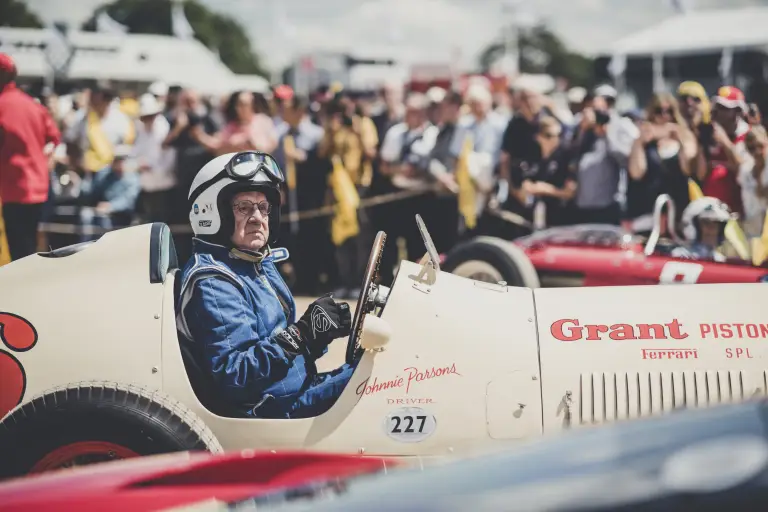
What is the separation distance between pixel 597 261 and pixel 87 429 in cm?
502

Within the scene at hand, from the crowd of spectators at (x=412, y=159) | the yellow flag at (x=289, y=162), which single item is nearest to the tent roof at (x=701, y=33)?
the crowd of spectators at (x=412, y=159)

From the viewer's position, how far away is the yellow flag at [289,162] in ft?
37.9

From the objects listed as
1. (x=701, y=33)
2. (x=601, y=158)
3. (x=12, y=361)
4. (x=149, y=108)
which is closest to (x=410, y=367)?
(x=12, y=361)

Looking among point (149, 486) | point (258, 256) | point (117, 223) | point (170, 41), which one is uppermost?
point (170, 41)

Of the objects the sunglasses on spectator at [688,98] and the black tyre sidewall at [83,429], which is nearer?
the black tyre sidewall at [83,429]

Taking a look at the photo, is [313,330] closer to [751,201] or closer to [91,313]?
[91,313]

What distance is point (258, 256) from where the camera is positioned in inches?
173

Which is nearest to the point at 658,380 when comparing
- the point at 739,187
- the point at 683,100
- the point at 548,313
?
the point at 548,313

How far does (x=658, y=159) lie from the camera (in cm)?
946

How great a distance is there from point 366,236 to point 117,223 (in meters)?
3.12

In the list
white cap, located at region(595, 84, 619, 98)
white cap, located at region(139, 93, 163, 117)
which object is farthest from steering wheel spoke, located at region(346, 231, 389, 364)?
white cap, located at region(139, 93, 163, 117)

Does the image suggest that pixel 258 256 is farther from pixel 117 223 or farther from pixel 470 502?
pixel 117 223

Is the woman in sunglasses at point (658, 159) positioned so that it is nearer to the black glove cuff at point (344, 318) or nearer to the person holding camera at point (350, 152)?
the person holding camera at point (350, 152)

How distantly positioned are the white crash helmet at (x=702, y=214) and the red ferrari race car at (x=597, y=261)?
10 cm
